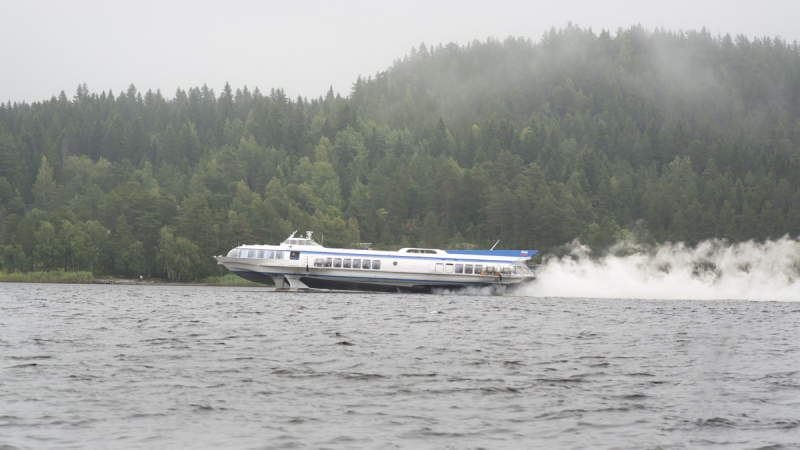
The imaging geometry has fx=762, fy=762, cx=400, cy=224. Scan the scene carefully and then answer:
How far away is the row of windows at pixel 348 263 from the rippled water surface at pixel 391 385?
28.3 m

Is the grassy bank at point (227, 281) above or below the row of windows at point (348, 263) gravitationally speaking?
below

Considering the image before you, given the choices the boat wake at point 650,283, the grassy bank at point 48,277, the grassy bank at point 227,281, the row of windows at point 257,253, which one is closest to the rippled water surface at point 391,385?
the row of windows at point 257,253

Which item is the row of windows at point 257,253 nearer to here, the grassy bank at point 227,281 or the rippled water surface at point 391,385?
the rippled water surface at point 391,385

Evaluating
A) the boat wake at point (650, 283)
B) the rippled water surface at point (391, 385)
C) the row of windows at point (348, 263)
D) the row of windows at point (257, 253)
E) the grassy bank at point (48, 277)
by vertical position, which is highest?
the row of windows at point (257, 253)

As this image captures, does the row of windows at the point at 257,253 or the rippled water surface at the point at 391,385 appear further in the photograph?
the row of windows at the point at 257,253

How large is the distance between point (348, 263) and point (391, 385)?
46184 millimetres

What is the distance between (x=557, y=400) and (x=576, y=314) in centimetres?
2812

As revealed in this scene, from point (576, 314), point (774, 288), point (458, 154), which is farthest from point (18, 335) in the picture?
point (458, 154)

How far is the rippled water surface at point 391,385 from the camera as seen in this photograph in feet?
47.7

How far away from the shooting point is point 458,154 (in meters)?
199

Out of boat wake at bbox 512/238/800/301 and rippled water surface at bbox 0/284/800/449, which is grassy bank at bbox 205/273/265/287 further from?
rippled water surface at bbox 0/284/800/449

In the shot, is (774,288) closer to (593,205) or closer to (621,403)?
(621,403)

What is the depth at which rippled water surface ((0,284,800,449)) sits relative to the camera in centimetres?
1455

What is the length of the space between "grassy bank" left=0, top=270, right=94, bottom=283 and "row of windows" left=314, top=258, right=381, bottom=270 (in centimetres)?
6283
